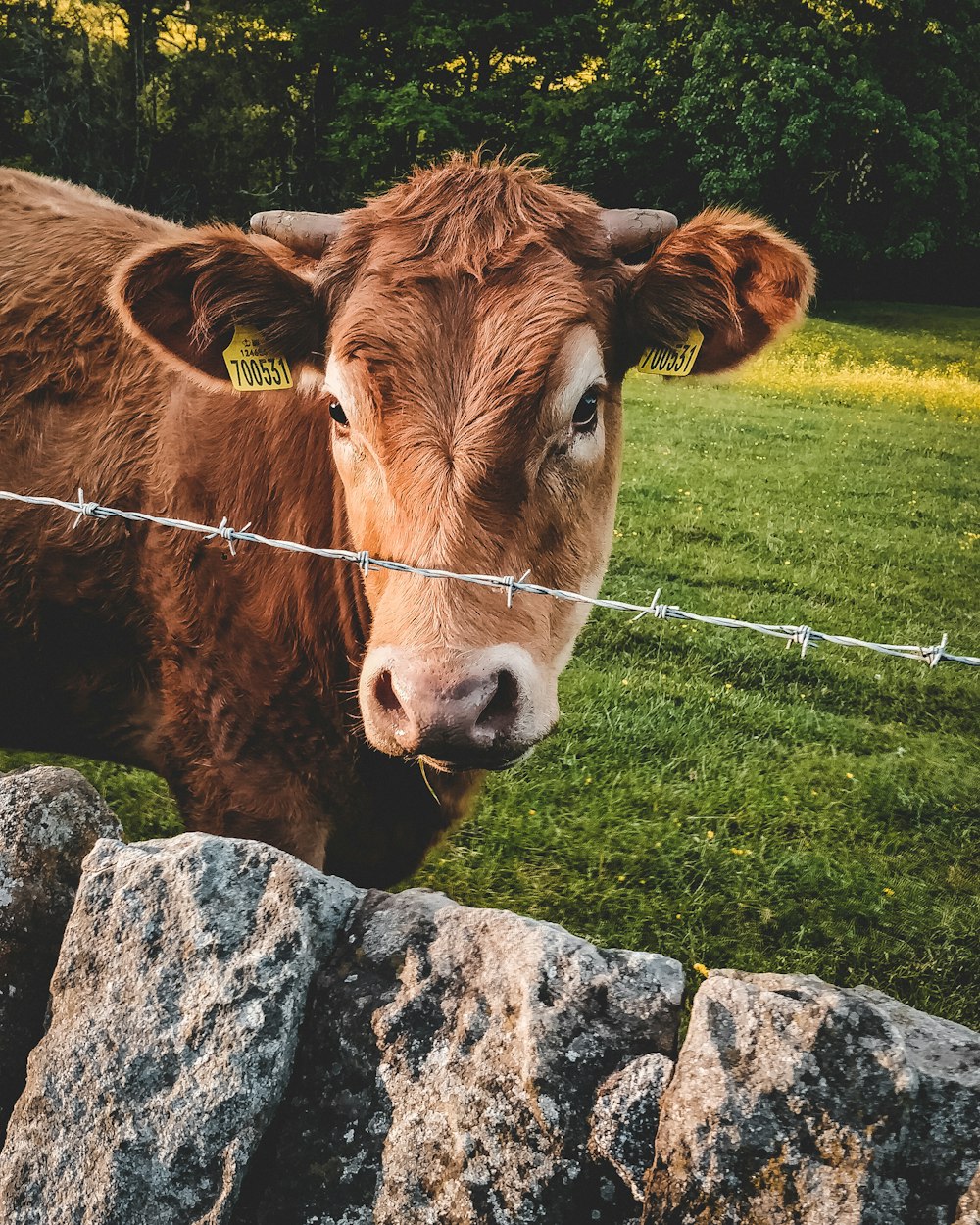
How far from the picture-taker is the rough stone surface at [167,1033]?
1394 millimetres

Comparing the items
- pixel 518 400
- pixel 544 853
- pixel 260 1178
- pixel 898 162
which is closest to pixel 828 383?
pixel 898 162

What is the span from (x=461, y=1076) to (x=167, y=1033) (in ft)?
1.58

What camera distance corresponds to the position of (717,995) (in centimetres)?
130

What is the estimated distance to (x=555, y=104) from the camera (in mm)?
26953

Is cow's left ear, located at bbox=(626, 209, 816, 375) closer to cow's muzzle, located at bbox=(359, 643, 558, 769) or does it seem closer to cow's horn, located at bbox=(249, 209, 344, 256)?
cow's horn, located at bbox=(249, 209, 344, 256)

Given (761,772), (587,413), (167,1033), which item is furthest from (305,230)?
(761,772)

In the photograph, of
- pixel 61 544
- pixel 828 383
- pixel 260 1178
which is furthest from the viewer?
pixel 828 383

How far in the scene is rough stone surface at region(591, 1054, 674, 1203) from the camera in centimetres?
128

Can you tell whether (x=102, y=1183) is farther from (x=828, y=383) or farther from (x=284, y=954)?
(x=828, y=383)

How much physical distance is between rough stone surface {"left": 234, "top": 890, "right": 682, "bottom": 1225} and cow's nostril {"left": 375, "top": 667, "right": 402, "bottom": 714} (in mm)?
538

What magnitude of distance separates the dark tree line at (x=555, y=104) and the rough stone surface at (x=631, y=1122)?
87.3ft

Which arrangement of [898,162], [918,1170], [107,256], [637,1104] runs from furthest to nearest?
1. [898,162]
2. [107,256]
3. [637,1104]
4. [918,1170]

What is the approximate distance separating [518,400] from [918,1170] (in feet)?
5.42

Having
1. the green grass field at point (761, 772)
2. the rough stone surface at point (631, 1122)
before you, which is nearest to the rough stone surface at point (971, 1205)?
the rough stone surface at point (631, 1122)
